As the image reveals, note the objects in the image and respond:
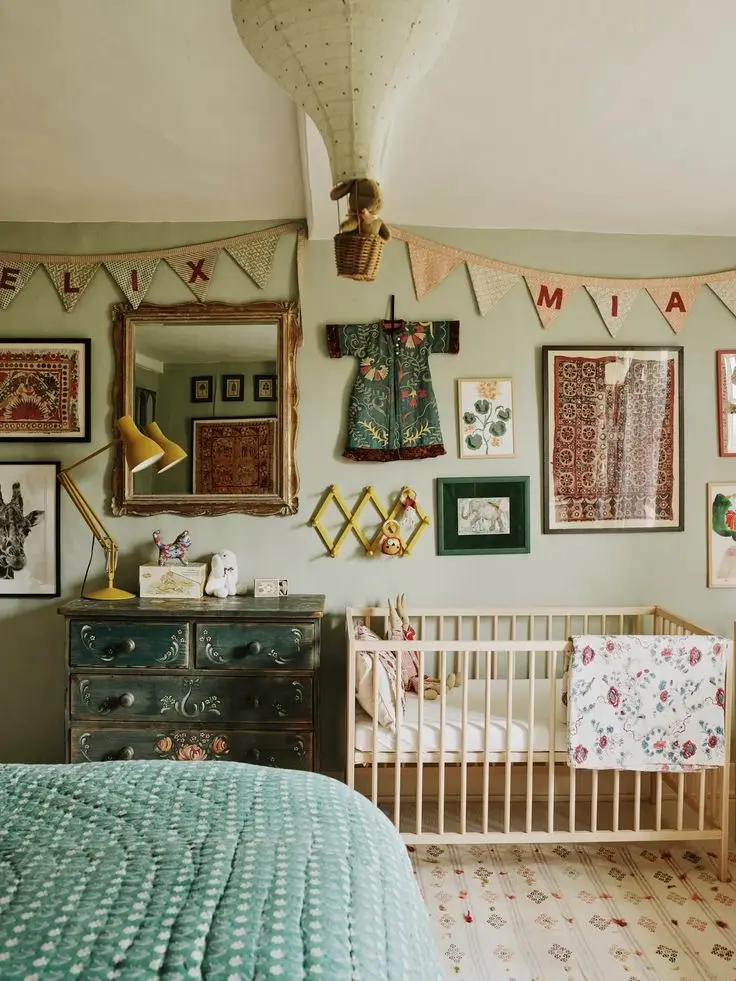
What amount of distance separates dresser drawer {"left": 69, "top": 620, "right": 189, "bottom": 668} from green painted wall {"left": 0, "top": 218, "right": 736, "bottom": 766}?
442mm

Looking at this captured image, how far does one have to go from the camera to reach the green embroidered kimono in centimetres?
316

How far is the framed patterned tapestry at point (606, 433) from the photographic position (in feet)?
10.5

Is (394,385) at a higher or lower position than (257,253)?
lower

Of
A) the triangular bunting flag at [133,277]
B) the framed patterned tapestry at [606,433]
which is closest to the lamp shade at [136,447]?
the triangular bunting flag at [133,277]

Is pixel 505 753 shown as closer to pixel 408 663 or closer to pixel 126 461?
pixel 408 663

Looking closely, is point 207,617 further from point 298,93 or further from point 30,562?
point 298,93

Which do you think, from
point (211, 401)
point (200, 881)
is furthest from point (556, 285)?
point (200, 881)

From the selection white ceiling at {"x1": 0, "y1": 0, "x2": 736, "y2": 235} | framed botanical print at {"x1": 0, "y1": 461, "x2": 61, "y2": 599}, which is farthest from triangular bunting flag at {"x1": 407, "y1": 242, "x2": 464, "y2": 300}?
framed botanical print at {"x1": 0, "y1": 461, "x2": 61, "y2": 599}

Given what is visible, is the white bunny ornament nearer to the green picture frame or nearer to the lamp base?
the lamp base

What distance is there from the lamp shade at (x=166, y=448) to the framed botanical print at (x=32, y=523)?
1.49 ft

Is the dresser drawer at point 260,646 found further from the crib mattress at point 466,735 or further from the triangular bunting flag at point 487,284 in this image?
the triangular bunting flag at point 487,284

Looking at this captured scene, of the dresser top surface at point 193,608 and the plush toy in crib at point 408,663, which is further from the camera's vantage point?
the plush toy in crib at point 408,663

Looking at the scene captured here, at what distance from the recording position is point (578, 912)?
7.79 feet

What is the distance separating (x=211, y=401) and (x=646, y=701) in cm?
197
